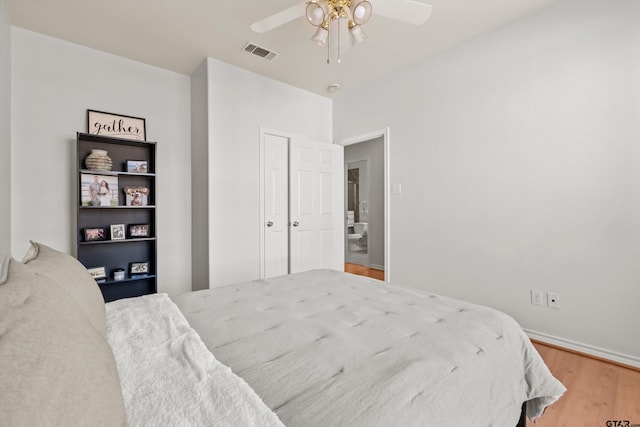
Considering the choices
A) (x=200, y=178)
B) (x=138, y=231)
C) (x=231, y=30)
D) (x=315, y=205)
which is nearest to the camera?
(x=231, y=30)

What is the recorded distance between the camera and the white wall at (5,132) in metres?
2.21

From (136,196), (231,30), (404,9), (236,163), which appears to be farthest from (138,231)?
(404,9)

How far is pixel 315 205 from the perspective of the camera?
395 centimetres

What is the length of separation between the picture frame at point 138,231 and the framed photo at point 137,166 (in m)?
0.57

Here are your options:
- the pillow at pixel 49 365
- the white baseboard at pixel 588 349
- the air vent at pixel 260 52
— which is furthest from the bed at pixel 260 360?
the air vent at pixel 260 52

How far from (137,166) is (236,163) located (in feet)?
3.24

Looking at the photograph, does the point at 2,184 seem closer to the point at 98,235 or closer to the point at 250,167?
the point at 98,235

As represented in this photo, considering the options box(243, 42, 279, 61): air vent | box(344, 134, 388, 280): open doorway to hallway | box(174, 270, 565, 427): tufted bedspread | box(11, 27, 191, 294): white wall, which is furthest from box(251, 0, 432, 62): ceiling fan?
box(344, 134, 388, 280): open doorway to hallway

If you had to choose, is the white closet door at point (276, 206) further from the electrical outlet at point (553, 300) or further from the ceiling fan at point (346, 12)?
the electrical outlet at point (553, 300)

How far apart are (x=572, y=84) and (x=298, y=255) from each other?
3.09 metres

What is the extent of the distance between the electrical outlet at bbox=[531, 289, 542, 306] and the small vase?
402cm

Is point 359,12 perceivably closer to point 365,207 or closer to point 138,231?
point 138,231

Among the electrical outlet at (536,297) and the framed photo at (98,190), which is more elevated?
the framed photo at (98,190)

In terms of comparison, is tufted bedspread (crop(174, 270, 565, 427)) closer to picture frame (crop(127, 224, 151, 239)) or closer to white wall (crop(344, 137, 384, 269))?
picture frame (crop(127, 224, 151, 239))
